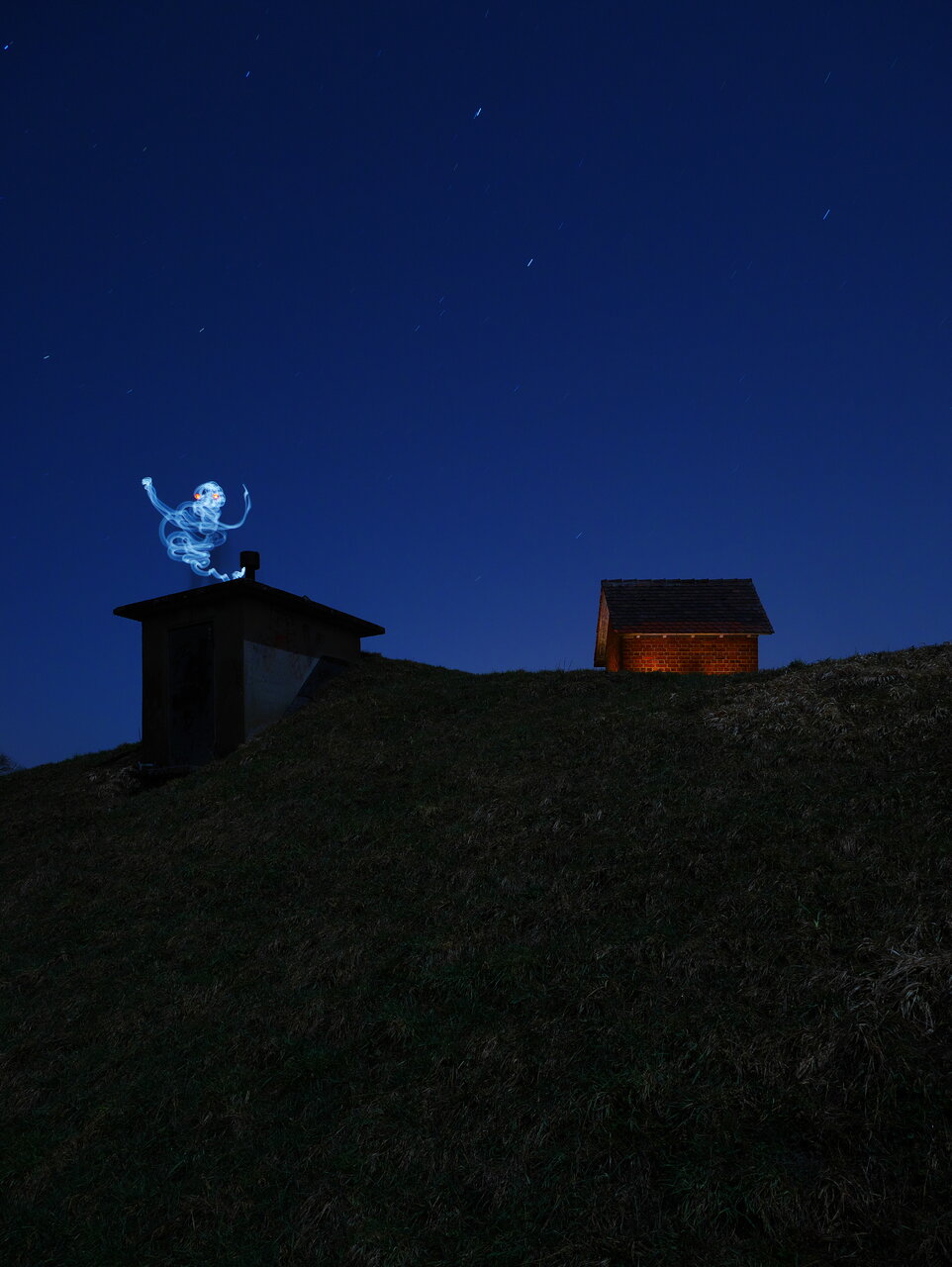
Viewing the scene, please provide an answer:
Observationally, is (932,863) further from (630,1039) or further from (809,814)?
(630,1039)

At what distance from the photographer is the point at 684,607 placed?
A: 88.0 feet

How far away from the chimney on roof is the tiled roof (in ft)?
44.8

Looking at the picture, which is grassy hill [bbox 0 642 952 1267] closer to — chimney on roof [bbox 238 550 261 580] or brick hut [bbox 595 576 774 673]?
chimney on roof [bbox 238 550 261 580]

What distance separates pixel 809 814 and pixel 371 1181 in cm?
600

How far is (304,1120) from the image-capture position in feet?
17.5

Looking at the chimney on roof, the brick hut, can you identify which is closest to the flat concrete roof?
the chimney on roof

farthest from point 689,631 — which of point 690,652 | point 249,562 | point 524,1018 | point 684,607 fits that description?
point 524,1018

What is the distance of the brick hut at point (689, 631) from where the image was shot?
25.6m

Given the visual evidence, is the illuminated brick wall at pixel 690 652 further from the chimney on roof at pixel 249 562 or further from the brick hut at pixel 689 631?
the chimney on roof at pixel 249 562

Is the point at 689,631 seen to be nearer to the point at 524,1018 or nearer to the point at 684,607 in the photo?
the point at 684,607

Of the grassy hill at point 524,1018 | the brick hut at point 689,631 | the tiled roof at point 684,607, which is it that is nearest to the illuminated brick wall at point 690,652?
the brick hut at point 689,631

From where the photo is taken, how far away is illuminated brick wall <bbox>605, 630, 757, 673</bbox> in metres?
25.6

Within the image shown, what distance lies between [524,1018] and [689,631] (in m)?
21.4

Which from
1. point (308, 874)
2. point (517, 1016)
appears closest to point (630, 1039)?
point (517, 1016)
